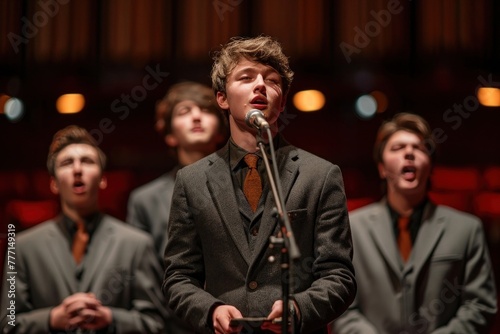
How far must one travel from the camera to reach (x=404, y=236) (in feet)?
15.0

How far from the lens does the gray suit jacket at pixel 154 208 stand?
16.0 ft

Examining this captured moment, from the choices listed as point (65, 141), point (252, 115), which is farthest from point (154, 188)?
point (252, 115)

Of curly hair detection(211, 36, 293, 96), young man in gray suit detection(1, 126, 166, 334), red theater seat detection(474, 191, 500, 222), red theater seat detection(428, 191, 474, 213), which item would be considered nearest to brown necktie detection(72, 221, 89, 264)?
young man in gray suit detection(1, 126, 166, 334)

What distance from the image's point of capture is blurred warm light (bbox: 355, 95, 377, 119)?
580 centimetres

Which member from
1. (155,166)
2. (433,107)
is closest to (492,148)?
(433,107)

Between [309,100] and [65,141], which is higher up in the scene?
[309,100]

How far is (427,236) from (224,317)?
84.9 inches

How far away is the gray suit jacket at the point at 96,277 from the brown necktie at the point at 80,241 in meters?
0.03

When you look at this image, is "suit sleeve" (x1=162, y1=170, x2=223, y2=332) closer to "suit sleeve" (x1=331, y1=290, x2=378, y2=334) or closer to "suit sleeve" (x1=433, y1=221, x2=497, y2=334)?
"suit sleeve" (x1=331, y1=290, x2=378, y2=334)

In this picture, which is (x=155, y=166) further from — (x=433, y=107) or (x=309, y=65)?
(x=433, y=107)

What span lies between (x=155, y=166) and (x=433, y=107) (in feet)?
6.64

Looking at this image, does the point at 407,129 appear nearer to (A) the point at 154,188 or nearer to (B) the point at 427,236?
(B) the point at 427,236

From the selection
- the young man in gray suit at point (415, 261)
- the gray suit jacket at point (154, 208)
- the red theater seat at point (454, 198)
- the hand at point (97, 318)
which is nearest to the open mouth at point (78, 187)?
the gray suit jacket at point (154, 208)

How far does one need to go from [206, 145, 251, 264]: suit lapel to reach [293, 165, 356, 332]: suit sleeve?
243mm
